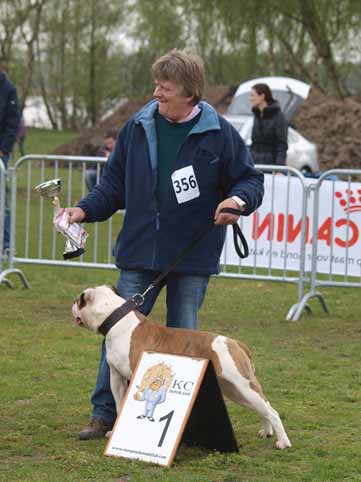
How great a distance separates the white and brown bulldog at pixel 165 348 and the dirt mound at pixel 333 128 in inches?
789

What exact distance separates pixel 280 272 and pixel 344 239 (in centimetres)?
131

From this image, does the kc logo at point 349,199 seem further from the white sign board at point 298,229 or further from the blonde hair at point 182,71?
the blonde hair at point 182,71

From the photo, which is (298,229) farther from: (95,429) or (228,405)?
(95,429)

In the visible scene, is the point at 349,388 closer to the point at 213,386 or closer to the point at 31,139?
the point at 213,386

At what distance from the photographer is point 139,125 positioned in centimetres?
506

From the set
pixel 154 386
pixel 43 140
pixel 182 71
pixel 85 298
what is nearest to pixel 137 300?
pixel 85 298

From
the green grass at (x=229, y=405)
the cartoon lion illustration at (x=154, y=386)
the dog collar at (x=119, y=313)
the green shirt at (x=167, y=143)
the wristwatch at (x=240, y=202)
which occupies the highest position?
the green shirt at (x=167, y=143)

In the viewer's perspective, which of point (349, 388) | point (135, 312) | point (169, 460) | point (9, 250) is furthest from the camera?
point (9, 250)

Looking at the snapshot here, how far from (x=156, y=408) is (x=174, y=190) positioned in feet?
3.35

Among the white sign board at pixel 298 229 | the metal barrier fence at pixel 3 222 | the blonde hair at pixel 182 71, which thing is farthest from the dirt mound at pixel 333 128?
the blonde hair at pixel 182 71

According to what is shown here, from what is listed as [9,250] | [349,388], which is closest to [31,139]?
[9,250]

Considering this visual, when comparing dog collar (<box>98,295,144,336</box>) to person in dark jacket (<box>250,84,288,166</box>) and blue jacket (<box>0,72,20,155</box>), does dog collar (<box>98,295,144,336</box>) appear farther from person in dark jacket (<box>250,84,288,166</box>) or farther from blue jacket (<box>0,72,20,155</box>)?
person in dark jacket (<box>250,84,288,166</box>)

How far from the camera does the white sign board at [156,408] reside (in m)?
4.68

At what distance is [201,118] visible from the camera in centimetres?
499
